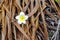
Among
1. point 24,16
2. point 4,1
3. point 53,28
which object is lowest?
point 53,28

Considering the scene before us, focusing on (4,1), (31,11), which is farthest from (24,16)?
(4,1)

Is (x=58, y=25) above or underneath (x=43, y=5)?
underneath

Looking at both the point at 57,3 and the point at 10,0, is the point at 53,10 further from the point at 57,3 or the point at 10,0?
the point at 10,0

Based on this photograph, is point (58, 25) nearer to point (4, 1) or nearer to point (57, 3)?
point (57, 3)

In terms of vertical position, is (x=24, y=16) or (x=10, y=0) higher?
(x=10, y=0)

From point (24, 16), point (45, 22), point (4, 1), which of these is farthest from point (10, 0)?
point (45, 22)

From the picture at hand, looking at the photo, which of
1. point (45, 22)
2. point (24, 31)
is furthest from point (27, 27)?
point (45, 22)

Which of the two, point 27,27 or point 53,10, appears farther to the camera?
point 53,10

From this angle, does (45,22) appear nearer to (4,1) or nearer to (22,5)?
(22,5)
